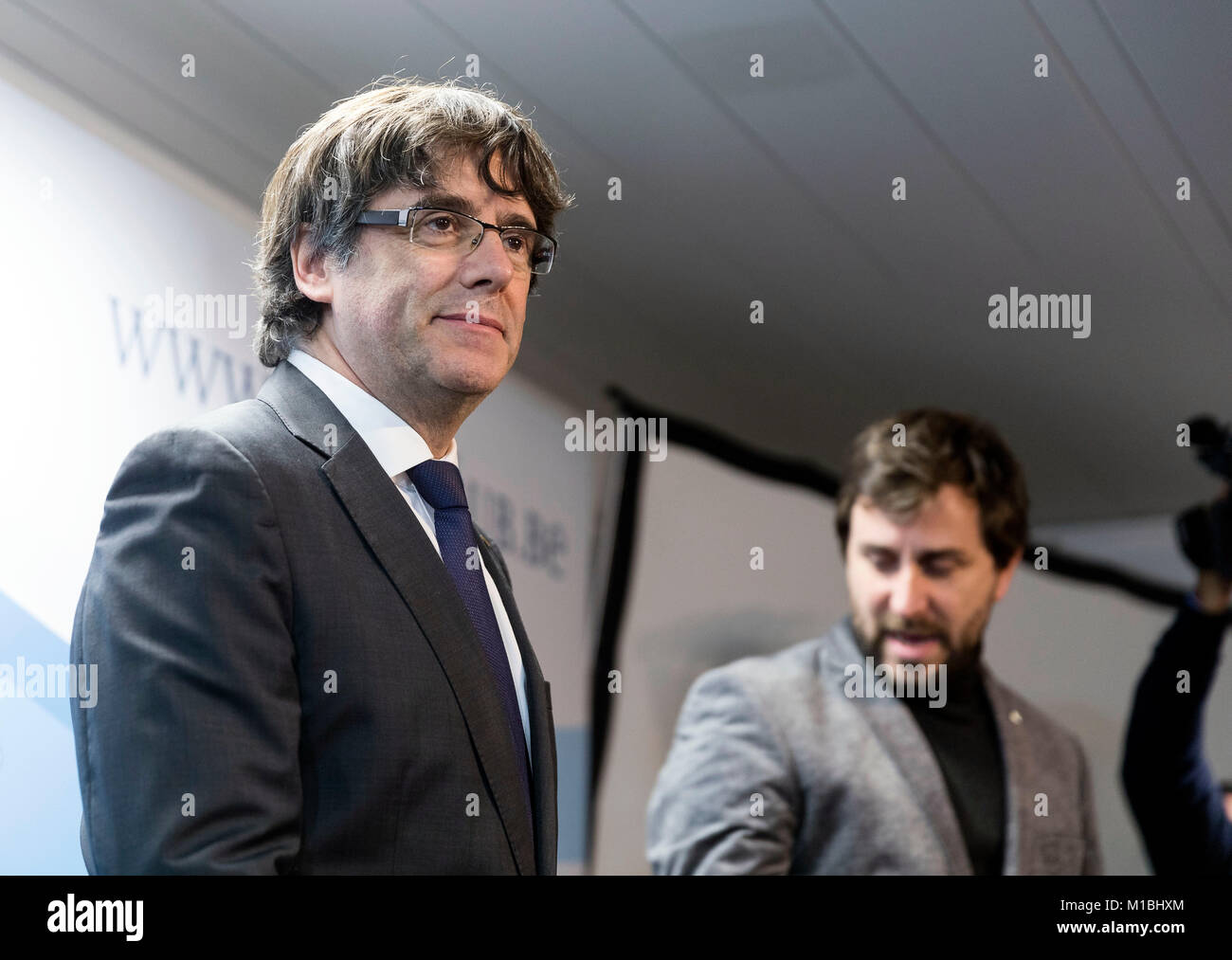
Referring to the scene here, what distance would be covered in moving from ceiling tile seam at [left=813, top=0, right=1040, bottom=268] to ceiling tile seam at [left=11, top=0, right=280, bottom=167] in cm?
95

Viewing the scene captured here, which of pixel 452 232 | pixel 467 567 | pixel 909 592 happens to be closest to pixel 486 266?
pixel 452 232

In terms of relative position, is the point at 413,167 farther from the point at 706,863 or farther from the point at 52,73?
the point at 706,863

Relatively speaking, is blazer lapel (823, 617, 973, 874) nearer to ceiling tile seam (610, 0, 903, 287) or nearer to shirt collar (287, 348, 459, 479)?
ceiling tile seam (610, 0, 903, 287)

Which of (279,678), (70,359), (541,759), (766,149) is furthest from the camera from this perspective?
(766,149)

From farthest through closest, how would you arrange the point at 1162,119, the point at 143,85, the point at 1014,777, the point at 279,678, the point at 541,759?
the point at 1162,119 → the point at 1014,777 → the point at 143,85 → the point at 541,759 → the point at 279,678

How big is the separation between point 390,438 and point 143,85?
3.49ft

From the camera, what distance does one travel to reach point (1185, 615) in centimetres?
319

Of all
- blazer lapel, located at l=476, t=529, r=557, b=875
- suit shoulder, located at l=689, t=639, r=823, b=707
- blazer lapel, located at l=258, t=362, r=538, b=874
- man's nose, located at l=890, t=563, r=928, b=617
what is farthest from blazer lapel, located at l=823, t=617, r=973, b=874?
blazer lapel, located at l=258, t=362, r=538, b=874

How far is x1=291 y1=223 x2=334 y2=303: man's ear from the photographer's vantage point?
118 cm

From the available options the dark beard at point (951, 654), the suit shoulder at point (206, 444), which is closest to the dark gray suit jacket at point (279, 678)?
the suit shoulder at point (206, 444)

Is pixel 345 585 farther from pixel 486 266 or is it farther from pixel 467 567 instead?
pixel 486 266

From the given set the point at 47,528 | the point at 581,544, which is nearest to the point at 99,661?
the point at 47,528

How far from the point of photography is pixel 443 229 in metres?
1.17

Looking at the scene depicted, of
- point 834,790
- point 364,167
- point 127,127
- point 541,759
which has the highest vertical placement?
point 127,127
